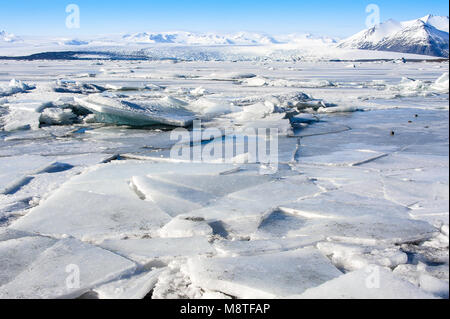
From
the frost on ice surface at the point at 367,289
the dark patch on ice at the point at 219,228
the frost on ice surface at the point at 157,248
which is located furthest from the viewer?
the dark patch on ice at the point at 219,228

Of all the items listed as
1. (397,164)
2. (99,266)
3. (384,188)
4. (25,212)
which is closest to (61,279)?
(99,266)

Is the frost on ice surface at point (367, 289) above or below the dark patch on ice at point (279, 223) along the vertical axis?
above

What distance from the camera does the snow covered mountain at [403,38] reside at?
9326 cm

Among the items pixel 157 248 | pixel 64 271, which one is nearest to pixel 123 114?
pixel 157 248

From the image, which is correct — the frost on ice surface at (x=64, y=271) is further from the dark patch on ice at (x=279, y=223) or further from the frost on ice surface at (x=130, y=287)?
the dark patch on ice at (x=279, y=223)

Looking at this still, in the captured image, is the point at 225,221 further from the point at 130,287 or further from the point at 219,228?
the point at 130,287

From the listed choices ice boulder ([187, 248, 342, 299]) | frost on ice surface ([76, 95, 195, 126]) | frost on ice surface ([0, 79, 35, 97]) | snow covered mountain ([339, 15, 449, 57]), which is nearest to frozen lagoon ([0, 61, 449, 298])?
ice boulder ([187, 248, 342, 299])

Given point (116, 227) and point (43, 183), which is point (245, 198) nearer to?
point (116, 227)

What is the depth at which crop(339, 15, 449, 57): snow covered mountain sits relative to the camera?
9326cm

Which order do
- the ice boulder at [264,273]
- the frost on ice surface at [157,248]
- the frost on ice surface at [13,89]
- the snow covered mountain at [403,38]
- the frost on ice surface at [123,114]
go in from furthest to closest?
1. the snow covered mountain at [403,38]
2. the frost on ice surface at [13,89]
3. the frost on ice surface at [123,114]
4. the frost on ice surface at [157,248]
5. the ice boulder at [264,273]

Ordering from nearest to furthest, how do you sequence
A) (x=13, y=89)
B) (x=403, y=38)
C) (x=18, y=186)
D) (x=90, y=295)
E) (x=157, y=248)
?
1. (x=90, y=295)
2. (x=157, y=248)
3. (x=18, y=186)
4. (x=13, y=89)
5. (x=403, y=38)

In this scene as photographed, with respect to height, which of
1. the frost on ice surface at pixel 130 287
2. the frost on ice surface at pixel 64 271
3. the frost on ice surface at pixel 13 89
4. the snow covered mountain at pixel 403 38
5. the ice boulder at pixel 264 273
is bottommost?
the frost on ice surface at pixel 130 287

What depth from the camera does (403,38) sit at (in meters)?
103

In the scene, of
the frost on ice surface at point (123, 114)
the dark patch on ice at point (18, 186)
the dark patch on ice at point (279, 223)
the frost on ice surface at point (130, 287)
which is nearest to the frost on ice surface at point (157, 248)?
the frost on ice surface at point (130, 287)
